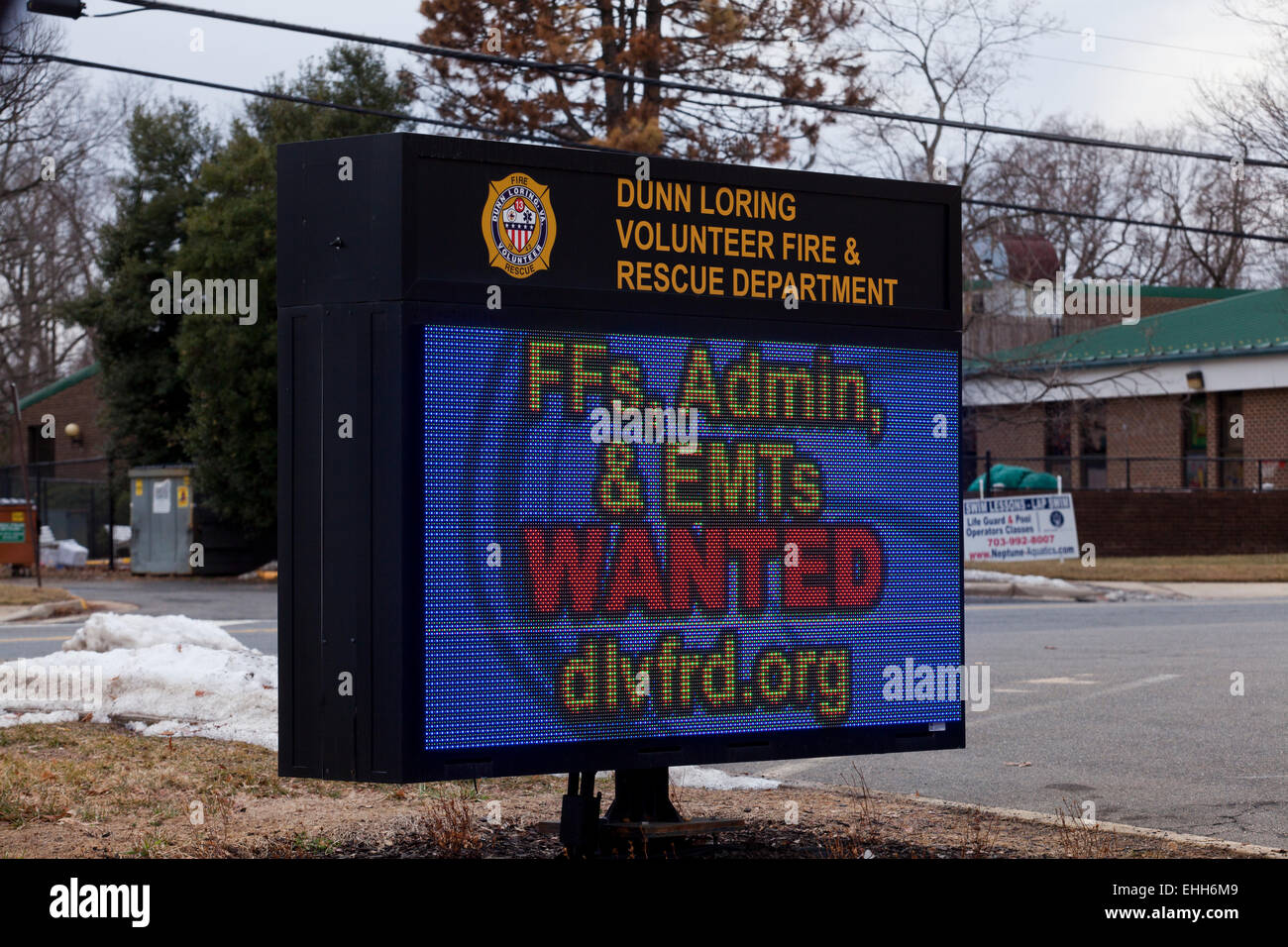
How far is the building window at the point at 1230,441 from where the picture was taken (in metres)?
36.2

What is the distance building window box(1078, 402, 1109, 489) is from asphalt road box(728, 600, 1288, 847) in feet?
79.0

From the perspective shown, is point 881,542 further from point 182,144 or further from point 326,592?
point 182,144

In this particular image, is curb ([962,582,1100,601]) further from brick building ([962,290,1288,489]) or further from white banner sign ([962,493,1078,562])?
brick building ([962,290,1288,489])

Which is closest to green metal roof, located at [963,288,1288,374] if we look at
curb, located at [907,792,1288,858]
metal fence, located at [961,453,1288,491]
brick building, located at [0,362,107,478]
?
metal fence, located at [961,453,1288,491]

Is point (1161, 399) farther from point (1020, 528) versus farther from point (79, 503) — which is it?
point (79, 503)

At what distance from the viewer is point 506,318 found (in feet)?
16.1

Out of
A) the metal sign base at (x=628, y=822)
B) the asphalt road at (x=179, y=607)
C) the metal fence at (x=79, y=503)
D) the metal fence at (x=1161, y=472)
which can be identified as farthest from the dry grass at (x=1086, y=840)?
the metal fence at (x=79, y=503)

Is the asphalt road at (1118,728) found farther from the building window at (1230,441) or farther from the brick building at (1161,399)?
the building window at (1230,441)

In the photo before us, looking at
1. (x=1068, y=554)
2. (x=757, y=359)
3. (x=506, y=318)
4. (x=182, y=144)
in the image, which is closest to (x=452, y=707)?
(x=506, y=318)

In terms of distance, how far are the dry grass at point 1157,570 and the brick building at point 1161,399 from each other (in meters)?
4.46

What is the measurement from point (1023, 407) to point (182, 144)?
778 inches

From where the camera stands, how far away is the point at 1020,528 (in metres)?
26.8

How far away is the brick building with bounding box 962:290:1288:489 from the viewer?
3528 cm

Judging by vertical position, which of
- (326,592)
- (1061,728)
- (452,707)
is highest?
(326,592)
